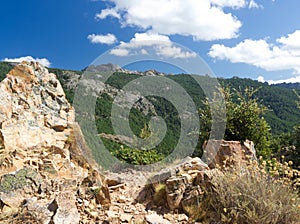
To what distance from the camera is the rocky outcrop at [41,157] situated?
4141 mm

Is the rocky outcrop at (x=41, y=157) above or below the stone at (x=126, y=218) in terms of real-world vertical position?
above

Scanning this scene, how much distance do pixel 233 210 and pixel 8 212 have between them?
299cm

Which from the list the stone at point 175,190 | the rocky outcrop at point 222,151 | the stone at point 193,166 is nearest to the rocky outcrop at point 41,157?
the stone at point 175,190

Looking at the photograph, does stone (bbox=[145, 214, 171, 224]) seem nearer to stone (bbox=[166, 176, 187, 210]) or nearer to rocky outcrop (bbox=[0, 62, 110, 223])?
stone (bbox=[166, 176, 187, 210])

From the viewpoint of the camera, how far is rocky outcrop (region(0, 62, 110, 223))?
4.14 metres

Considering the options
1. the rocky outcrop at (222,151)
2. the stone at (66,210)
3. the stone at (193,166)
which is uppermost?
the rocky outcrop at (222,151)

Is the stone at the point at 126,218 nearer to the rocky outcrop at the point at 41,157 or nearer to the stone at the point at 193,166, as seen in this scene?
the rocky outcrop at the point at 41,157

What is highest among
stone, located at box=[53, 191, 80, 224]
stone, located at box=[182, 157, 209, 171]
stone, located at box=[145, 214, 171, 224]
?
stone, located at box=[182, 157, 209, 171]

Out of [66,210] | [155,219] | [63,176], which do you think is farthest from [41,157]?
[155,219]

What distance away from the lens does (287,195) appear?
4000mm

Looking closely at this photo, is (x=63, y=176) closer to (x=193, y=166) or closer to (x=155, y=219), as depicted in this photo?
(x=155, y=219)

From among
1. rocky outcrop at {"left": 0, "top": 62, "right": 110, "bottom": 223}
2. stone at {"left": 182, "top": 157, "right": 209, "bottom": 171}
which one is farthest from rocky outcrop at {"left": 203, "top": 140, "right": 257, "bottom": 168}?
rocky outcrop at {"left": 0, "top": 62, "right": 110, "bottom": 223}

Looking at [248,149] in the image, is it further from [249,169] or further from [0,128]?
[0,128]

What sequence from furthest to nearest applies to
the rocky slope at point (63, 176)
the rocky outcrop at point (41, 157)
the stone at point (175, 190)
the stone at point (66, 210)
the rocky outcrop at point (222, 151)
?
the rocky outcrop at point (222, 151) → the stone at point (175, 190) → the rocky slope at point (63, 176) → the rocky outcrop at point (41, 157) → the stone at point (66, 210)
